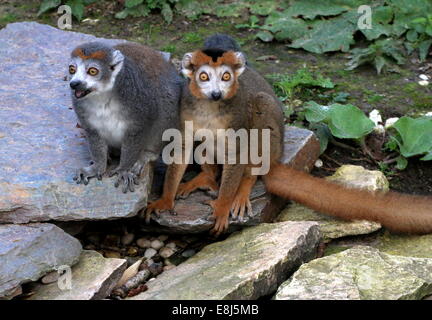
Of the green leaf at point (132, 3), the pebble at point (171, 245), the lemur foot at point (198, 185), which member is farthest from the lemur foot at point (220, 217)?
the green leaf at point (132, 3)

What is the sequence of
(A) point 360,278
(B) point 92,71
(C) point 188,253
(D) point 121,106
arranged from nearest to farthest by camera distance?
(A) point 360,278
(B) point 92,71
(D) point 121,106
(C) point 188,253

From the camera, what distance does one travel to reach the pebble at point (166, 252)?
18.3 ft

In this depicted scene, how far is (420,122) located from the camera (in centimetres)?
644

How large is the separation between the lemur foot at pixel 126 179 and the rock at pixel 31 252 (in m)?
0.56

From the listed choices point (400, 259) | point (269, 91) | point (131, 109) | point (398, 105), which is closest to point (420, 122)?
point (398, 105)

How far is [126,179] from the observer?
5199mm

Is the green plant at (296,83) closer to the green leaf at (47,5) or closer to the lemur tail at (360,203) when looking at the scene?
the lemur tail at (360,203)

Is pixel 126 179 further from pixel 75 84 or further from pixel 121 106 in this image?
pixel 75 84

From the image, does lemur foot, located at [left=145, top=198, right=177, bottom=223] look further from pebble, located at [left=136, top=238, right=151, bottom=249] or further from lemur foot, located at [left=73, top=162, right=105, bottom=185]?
lemur foot, located at [left=73, top=162, right=105, bottom=185]

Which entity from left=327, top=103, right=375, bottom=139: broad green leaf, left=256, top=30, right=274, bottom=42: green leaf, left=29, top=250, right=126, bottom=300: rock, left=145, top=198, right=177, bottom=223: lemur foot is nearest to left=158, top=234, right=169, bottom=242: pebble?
left=145, top=198, right=177, bottom=223: lemur foot

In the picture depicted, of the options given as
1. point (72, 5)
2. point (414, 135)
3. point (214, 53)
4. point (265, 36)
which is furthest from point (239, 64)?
point (72, 5)

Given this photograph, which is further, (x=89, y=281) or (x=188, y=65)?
(x=188, y=65)

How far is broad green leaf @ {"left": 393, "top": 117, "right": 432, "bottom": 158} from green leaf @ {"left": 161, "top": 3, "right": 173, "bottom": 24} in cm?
369

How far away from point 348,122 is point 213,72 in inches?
77.9
